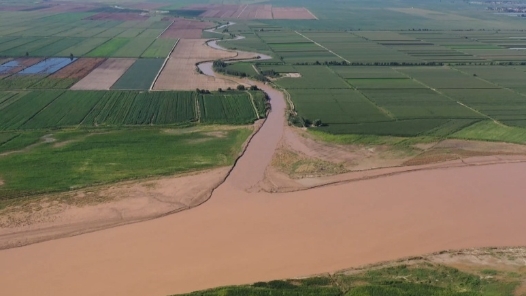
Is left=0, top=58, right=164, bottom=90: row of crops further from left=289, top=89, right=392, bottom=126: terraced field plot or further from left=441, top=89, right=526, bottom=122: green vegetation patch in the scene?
left=441, top=89, right=526, bottom=122: green vegetation patch

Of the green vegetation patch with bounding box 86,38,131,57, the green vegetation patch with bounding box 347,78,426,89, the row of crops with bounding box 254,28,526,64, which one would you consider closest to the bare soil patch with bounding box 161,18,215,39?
the green vegetation patch with bounding box 86,38,131,57

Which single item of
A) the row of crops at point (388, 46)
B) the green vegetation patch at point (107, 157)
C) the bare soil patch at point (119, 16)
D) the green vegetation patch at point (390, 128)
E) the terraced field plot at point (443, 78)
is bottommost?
the green vegetation patch at point (107, 157)

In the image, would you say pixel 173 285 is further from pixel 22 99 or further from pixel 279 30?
pixel 279 30

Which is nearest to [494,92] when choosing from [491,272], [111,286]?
[491,272]

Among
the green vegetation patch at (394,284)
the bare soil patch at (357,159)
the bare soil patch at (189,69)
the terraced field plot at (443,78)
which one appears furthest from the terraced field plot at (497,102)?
the bare soil patch at (189,69)

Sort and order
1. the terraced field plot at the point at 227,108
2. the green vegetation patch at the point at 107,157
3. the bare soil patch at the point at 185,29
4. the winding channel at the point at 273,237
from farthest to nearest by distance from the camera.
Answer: the bare soil patch at the point at 185,29 < the terraced field plot at the point at 227,108 < the green vegetation patch at the point at 107,157 < the winding channel at the point at 273,237

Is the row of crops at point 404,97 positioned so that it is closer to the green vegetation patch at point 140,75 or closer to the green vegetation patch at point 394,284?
the green vegetation patch at point 140,75

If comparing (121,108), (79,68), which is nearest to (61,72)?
(79,68)
